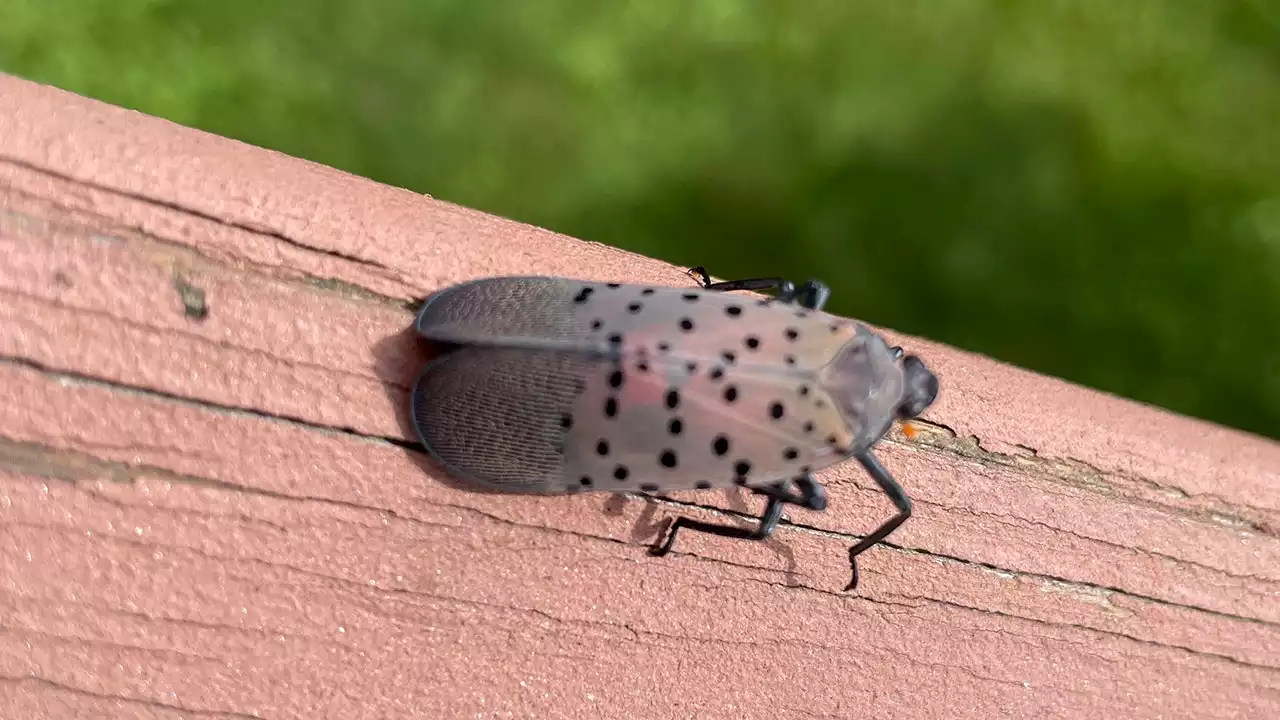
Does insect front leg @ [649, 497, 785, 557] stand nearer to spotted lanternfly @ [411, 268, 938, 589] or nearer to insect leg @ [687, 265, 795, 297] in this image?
spotted lanternfly @ [411, 268, 938, 589]

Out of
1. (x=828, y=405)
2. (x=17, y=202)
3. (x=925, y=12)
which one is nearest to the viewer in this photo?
(x=17, y=202)

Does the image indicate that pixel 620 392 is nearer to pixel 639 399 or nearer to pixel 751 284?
pixel 639 399

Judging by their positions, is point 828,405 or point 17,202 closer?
point 17,202

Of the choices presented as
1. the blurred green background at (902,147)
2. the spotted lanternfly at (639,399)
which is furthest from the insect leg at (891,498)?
the blurred green background at (902,147)

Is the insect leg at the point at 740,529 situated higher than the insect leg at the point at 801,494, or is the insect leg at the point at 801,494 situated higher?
the insect leg at the point at 801,494

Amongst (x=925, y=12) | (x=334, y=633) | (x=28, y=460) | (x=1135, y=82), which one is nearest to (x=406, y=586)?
(x=334, y=633)

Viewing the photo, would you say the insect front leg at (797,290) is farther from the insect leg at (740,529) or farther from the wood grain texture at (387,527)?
the insect leg at (740,529)

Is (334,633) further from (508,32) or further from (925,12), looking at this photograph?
(925,12)
